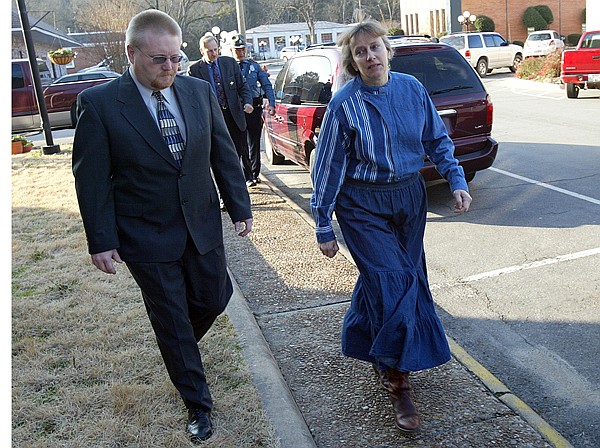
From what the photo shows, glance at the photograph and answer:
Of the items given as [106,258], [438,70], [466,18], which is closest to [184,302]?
[106,258]

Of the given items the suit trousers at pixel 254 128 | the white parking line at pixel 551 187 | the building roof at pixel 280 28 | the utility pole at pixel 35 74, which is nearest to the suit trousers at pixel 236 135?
the suit trousers at pixel 254 128

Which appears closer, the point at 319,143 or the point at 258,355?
the point at 319,143

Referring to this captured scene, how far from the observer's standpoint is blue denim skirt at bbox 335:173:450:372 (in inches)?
139

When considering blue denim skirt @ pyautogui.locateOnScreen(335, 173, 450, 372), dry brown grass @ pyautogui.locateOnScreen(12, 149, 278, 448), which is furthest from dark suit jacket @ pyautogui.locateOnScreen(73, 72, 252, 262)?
dry brown grass @ pyautogui.locateOnScreen(12, 149, 278, 448)

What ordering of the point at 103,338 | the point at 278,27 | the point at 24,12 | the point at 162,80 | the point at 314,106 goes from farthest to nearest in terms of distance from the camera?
1. the point at 278,27
2. the point at 24,12
3. the point at 314,106
4. the point at 103,338
5. the point at 162,80

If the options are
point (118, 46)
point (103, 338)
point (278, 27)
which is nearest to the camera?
point (103, 338)

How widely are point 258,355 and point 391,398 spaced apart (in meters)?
1.00

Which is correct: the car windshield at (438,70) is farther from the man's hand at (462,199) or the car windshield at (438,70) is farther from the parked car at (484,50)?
the parked car at (484,50)

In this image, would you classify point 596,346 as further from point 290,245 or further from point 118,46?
point 118,46

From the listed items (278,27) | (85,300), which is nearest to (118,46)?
(85,300)

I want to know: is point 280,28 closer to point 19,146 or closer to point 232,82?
point 19,146

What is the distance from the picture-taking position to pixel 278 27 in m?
98.7

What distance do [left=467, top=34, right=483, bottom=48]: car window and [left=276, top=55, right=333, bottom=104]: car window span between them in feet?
75.8

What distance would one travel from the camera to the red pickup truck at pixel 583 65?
1834cm
